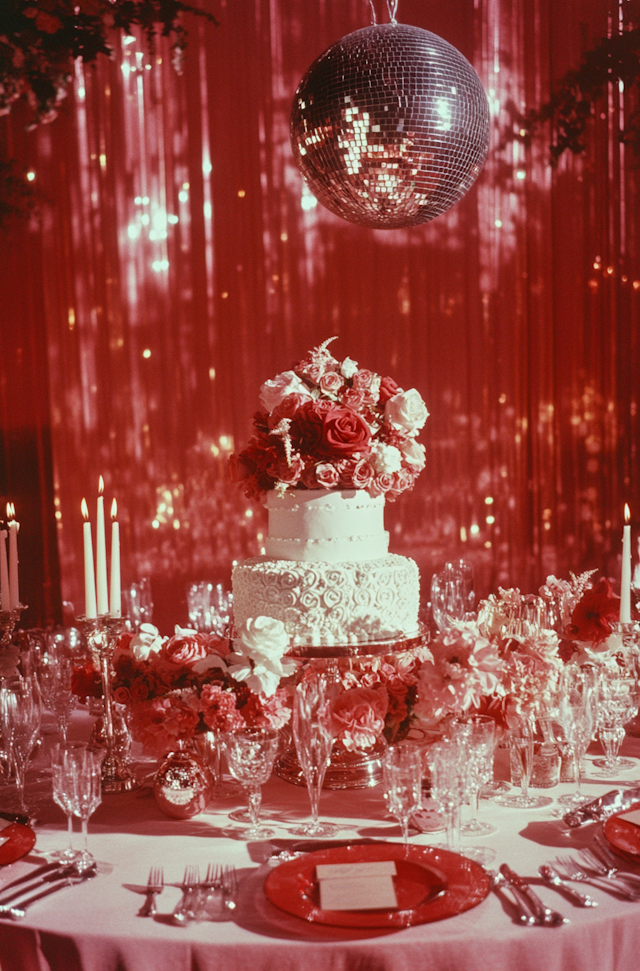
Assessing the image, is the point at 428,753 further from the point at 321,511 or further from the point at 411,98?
the point at 411,98

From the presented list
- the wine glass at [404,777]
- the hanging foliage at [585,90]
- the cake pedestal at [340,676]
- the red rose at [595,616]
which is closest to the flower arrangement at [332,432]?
the cake pedestal at [340,676]

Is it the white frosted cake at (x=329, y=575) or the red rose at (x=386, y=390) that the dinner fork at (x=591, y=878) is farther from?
the red rose at (x=386, y=390)

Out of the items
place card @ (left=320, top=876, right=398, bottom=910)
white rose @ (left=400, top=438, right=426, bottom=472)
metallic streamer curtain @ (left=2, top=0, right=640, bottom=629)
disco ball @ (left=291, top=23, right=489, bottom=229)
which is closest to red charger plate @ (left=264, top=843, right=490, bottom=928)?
place card @ (left=320, top=876, right=398, bottom=910)

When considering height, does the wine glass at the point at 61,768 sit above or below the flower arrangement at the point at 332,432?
below

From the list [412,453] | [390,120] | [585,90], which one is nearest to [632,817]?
[412,453]

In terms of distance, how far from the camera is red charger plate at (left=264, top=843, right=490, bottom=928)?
154 cm

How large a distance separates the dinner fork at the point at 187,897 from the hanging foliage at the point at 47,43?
457 cm

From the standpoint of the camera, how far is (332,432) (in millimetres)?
2410

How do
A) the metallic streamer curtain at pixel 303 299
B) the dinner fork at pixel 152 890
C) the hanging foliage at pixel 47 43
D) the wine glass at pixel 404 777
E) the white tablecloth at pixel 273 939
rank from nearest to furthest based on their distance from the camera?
the white tablecloth at pixel 273 939
the dinner fork at pixel 152 890
the wine glass at pixel 404 777
the hanging foliage at pixel 47 43
the metallic streamer curtain at pixel 303 299

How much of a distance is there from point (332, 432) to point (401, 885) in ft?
3.78

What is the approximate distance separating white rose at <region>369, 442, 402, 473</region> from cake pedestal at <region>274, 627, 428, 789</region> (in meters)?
0.46

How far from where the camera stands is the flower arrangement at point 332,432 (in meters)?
2.44

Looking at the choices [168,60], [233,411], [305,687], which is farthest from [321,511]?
[168,60]

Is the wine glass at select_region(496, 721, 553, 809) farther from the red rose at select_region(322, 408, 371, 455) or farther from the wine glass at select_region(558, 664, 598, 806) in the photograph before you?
the red rose at select_region(322, 408, 371, 455)
